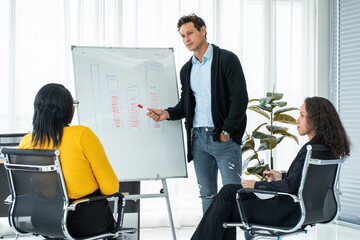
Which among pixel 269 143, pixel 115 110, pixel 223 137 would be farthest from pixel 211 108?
pixel 269 143

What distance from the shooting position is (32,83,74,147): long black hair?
196 cm

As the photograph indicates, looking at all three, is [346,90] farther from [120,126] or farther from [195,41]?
[120,126]

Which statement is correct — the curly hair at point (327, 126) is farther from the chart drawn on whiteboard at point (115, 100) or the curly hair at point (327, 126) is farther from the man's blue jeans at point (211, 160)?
the chart drawn on whiteboard at point (115, 100)

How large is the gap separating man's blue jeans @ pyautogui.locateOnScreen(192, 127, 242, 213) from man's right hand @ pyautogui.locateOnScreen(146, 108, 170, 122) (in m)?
0.25

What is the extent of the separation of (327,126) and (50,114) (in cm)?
144

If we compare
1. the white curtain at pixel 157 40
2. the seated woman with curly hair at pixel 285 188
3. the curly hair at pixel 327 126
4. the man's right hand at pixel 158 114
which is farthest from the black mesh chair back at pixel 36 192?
the white curtain at pixel 157 40

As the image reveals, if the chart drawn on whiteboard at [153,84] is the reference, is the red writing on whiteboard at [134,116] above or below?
below

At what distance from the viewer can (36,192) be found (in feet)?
6.56

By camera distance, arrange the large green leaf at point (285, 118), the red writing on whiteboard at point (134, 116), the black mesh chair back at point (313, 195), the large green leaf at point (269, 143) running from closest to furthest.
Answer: the black mesh chair back at point (313, 195) < the red writing on whiteboard at point (134, 116) < the large green leaf at point (269, 143) < the large green leaf at point (285, 118)

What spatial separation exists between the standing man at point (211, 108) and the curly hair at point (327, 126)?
1.70ft

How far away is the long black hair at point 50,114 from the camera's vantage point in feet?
6.42

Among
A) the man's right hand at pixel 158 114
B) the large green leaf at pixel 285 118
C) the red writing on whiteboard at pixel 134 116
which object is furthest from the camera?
the large green leaf at pixel 285 118

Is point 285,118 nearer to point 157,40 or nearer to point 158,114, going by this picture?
point 158,114

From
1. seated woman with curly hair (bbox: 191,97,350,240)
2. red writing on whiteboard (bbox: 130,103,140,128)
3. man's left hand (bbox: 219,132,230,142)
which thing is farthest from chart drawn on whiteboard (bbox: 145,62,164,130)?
seated woman with curly hair (bbox: 191,97,350,240)
